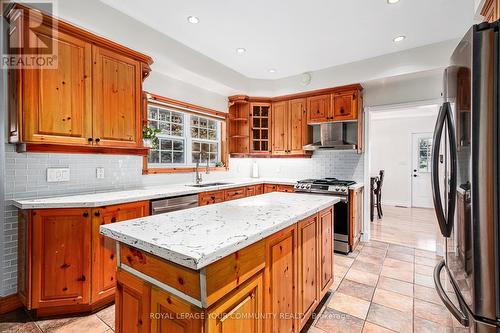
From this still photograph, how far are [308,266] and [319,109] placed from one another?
2.94 meters

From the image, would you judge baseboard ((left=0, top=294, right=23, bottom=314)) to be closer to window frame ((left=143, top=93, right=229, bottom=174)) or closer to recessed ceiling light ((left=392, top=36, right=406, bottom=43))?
window frame ((left=143, top=93, right=229, bottom=174))

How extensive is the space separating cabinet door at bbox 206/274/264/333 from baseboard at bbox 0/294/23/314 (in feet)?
7.45

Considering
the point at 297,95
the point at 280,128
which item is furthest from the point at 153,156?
the point at 297,95

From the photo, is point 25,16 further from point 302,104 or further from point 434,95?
point 434,95

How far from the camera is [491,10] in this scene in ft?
4.50

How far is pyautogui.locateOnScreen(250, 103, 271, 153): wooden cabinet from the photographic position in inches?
180

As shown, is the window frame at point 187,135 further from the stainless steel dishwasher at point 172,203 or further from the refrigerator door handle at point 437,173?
the refrigerator door handle at point 437,173

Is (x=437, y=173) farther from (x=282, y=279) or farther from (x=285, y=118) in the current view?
(x=285, y=118)

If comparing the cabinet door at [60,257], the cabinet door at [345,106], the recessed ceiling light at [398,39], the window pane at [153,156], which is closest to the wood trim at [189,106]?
the window pane at [153,156]

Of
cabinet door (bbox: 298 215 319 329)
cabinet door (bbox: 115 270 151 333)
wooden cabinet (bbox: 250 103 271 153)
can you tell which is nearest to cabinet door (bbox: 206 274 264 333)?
cabinet door (bbox: 115 270 151 333)

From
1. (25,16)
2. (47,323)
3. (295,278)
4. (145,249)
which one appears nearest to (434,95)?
(295,278)

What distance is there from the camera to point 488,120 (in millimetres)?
963

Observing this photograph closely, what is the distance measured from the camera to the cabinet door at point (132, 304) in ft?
3.57

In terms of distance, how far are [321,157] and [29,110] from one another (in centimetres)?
396
